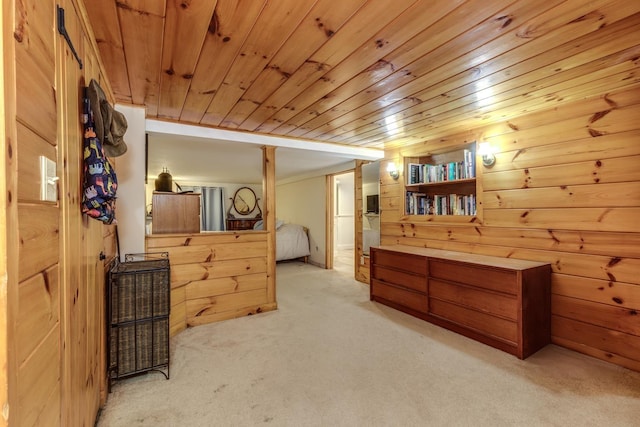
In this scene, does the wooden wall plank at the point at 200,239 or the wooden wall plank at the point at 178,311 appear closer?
the wooden wall plank at the point at 178,311

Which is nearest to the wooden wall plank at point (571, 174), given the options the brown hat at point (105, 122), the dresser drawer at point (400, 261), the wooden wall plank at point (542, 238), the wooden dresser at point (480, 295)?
the wooden wall plank at point (542, 238)

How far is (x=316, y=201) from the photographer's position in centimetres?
602

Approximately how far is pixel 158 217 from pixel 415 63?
99.4 inches

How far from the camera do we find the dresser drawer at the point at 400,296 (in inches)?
120

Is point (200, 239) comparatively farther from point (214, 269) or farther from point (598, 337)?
point (598, 337)

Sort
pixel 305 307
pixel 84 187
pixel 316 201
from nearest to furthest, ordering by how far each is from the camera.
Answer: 1. pixel 84 187
2. pixel 305 307
3. pixel 316 201

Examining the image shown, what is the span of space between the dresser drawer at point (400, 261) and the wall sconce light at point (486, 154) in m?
1.10

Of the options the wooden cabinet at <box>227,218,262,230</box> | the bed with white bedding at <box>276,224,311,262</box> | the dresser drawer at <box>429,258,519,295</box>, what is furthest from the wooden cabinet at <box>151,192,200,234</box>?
the wooden cabinet at <box>227,218,262,230</box>

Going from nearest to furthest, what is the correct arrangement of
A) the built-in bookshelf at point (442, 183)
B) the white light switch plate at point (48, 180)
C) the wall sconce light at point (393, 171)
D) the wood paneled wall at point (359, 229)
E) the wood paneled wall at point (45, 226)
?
the wood paneled wall at point (45, 226) → the white light switch plate at point (48, 180) → the built-in bookshelf at point (442, 183) → the wall sconce light at point (393, 171) → the wood paneled wall at point (359, 229)

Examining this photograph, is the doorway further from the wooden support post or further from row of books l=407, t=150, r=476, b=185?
the wooden support post

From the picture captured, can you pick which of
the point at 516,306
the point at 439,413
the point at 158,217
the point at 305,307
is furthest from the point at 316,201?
the point at 439,413

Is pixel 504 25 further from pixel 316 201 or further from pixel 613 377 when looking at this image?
pixel 316 201

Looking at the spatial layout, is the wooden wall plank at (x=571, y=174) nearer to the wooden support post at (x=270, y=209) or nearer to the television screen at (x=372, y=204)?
the wooden support post at (x=270, y=209)

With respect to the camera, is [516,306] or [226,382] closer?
[226,382]
